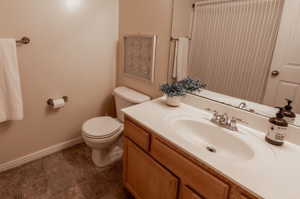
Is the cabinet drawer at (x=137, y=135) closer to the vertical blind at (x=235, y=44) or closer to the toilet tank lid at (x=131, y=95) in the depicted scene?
the toilet tank lid at (x=131, y=95)

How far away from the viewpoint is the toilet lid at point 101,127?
1743 millimetres

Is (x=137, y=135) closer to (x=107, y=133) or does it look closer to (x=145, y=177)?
(x=145, y=177)

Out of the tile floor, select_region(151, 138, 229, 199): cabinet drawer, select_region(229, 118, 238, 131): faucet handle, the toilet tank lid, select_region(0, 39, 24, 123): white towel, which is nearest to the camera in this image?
select_region(151, 138, 229, 199): cabinet drawer

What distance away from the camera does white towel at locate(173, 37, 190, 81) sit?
1610 mm

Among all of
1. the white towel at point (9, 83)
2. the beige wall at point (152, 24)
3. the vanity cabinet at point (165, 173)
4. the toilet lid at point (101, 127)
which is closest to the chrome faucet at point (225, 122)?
the vanity cabinet at point (165, 173)

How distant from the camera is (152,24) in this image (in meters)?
1.81

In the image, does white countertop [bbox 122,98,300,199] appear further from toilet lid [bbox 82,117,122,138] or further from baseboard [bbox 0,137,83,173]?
baseboard [bbox 0,137,83,173]

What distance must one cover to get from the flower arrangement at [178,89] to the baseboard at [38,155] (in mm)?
1440

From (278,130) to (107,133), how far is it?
4.49 feet

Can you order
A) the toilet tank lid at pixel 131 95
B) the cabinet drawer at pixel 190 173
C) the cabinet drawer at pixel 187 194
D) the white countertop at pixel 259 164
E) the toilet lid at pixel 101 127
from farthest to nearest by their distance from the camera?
the toilet tank lid at pixel 131 95, the toilet lid at pixel 101 127, the cabinet drawer at pixel 187 194, the cabinet drawer at pixel 190 173, the white countertop at pixel 259 164

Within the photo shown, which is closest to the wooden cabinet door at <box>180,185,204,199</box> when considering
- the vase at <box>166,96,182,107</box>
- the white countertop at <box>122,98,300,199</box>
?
the white countertop at <box>122,98,300,199</box>

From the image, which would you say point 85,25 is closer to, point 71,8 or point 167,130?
point 71,8

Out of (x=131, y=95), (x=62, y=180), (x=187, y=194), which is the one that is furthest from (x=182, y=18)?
(x=62, y=180)

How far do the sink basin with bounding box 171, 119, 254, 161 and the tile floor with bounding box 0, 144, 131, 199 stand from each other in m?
0.86
